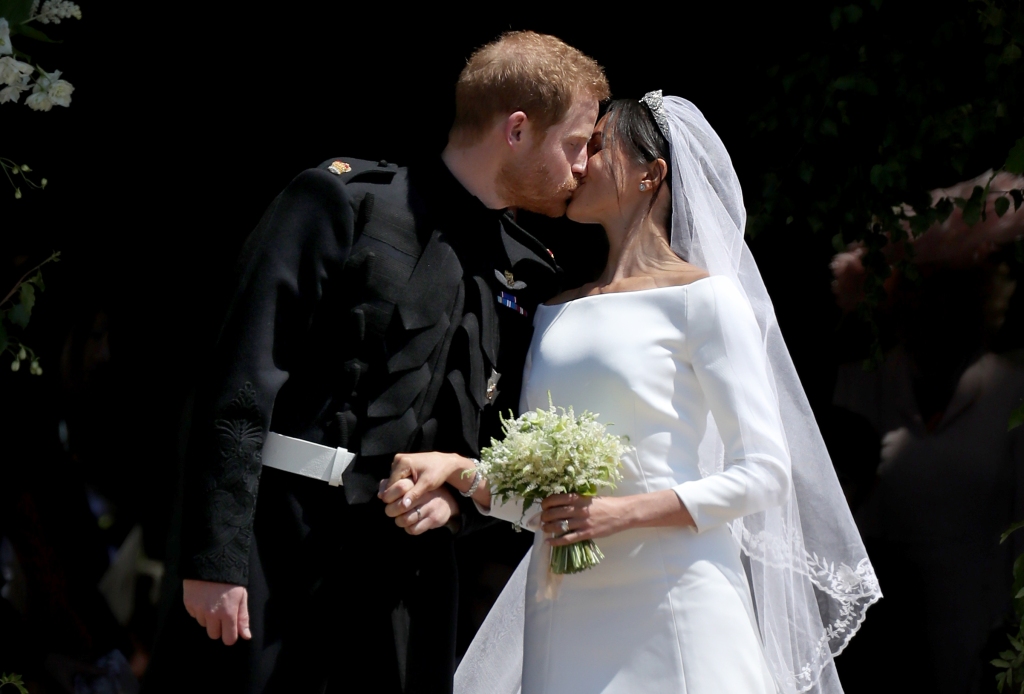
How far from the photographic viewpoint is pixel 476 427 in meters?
2.40

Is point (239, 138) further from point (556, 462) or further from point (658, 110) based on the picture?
point (556, 462)

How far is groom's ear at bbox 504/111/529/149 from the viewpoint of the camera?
2.50 metres

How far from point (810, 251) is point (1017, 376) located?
3.15 ft

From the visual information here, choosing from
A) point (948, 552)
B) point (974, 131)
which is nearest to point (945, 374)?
point (948, 552)

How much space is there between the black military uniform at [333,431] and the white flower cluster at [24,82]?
0.67m

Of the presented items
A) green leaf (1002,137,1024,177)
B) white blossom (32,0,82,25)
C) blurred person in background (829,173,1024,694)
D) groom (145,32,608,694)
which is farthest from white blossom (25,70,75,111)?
blurred person in background (829,173,1024,694)

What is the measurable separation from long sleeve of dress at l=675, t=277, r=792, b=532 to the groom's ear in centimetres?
57

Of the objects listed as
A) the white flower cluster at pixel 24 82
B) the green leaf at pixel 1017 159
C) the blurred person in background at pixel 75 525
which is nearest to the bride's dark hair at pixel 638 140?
the green leaf at pixel 1017 159

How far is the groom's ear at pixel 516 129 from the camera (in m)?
2.50

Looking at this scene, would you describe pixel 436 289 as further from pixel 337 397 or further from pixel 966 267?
pixel 966 267

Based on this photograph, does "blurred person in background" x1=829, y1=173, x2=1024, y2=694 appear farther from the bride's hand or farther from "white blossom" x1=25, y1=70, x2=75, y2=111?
"white blossom" x1=25, y1=70, x2=75, y2=111

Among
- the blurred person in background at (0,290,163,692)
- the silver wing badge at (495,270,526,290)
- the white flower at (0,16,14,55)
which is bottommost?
the blurred person in background at (0,290,163,692)

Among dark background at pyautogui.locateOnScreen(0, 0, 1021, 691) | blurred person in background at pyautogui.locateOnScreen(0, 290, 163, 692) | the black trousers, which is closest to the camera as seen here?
the black trousers

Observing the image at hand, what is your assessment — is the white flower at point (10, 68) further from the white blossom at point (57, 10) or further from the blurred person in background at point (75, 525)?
the blurred person in background at point (75, 525)
